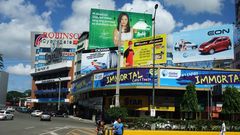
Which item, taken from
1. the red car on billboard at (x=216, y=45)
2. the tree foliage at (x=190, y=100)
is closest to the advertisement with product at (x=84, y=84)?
the tree foliage at (x=190, y=100)

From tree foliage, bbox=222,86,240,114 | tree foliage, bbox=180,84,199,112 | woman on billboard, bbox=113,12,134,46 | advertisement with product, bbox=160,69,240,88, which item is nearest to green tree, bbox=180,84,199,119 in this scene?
tree foliage, bbox=180,84,199,112

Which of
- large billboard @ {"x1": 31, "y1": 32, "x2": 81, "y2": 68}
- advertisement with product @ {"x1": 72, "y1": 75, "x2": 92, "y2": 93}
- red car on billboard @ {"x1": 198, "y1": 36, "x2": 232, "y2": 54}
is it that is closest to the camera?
red car on billboard @ {"x1": 198, "y1": 36, "x2": 232, "y2": 54}

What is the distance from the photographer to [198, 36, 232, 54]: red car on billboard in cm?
5378

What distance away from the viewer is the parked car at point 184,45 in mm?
55531

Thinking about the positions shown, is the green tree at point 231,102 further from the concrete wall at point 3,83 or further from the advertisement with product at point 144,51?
the concrete wall at point 3,83

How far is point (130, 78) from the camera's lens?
55.8 meters

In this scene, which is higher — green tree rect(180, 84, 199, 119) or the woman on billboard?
the woman on billboard

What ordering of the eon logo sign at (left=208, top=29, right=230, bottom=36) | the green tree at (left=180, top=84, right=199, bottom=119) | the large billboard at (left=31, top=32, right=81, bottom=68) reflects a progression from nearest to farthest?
1. the green tree at (left=180, top=84, right=199, bottom=119)
2. the eon logo sign at (left=208, top=29, right=230, bottom=36)
3. the large billboard at (left=31, top=32, right=81, bottom=68)

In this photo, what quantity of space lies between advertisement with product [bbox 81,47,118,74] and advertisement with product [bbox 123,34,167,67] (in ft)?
18.7

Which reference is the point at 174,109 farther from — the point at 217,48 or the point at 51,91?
the point at 51,91

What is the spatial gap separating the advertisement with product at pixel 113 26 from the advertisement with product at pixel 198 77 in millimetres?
22188

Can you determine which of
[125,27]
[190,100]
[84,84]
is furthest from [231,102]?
[125,27]

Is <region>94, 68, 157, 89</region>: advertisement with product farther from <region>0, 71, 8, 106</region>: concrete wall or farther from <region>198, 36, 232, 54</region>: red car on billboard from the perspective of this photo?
<region>0, 71, 8, 106</region>: concrete wall

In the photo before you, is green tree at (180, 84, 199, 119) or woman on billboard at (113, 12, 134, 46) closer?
green tree at (180, 84, 199, 119)
